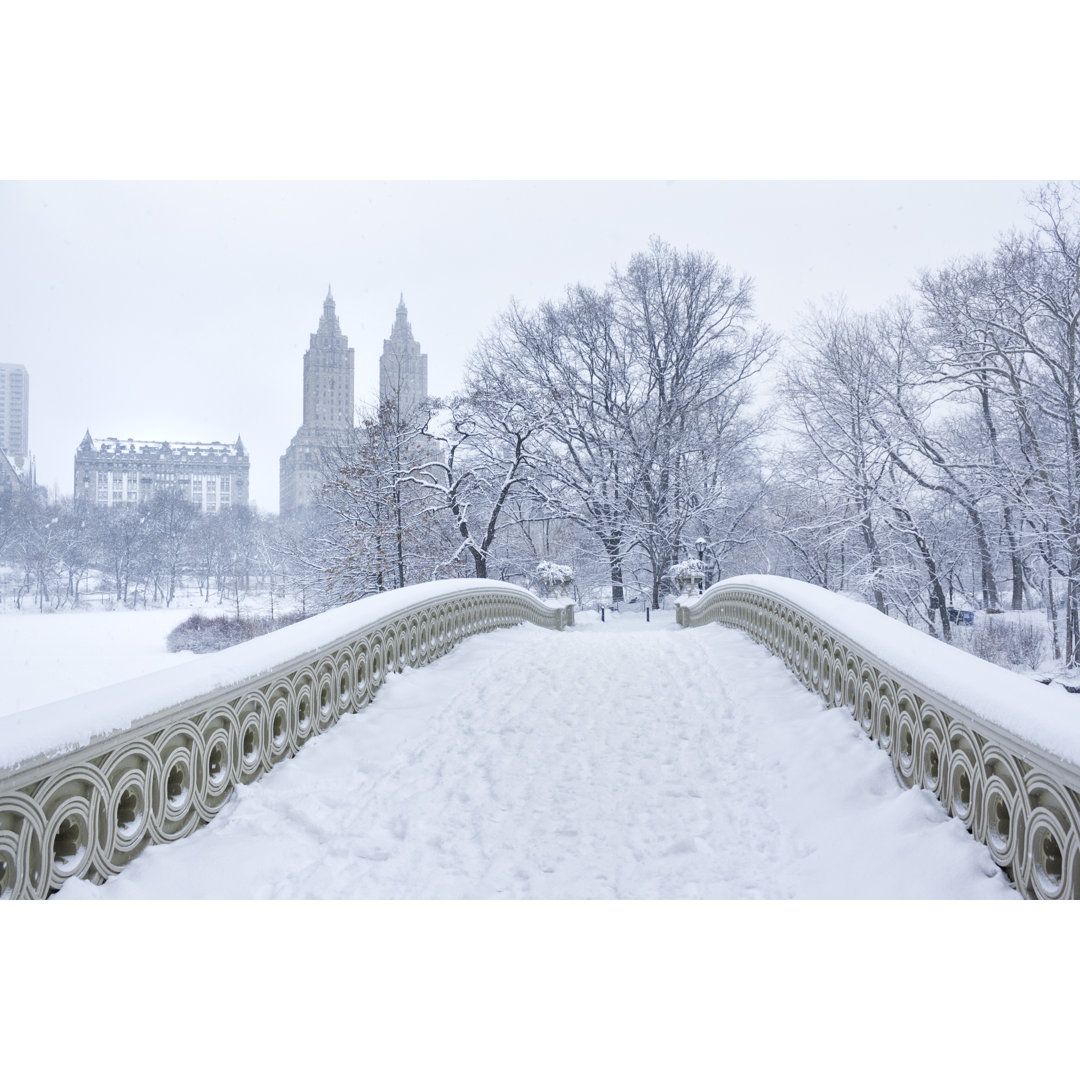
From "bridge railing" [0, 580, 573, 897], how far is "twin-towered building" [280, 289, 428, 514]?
19.9m

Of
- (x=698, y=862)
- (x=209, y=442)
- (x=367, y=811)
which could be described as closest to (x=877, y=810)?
(x=698, y=862)

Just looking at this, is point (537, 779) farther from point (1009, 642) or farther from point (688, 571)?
point (1009, 642)

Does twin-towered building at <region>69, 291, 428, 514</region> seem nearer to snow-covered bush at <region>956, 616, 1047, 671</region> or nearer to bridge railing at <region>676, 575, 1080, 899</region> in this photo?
snow-covered bush at <region>956, 616, 1047, 671</region>

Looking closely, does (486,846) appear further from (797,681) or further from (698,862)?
(797,681)

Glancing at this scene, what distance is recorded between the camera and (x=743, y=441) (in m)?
22.0

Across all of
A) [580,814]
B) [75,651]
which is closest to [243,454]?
[75,651]

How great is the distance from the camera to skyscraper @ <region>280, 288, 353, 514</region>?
114 feet

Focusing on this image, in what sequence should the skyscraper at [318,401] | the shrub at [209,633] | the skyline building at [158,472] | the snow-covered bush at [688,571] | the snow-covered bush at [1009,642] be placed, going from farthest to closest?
the skyscraper at [318,401] < the skyline building at [158,472] < the shrub at [209,633] < the snow-covered bush at [688,571] < the snow-covered bush at [1009,642]

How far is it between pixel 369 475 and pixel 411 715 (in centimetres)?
1488

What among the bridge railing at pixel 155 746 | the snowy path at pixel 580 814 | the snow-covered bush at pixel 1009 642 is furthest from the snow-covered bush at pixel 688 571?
the bridge railing at pixel 155 746

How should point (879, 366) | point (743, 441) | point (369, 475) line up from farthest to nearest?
point (743, 441), point (369, 475), point (879, 366)

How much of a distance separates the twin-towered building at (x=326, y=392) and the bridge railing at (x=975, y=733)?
20.6m

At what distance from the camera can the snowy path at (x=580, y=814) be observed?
2.53 metres

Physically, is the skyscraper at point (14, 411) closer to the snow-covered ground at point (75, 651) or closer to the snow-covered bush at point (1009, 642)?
the snow-covered ground at point (75, 651)
